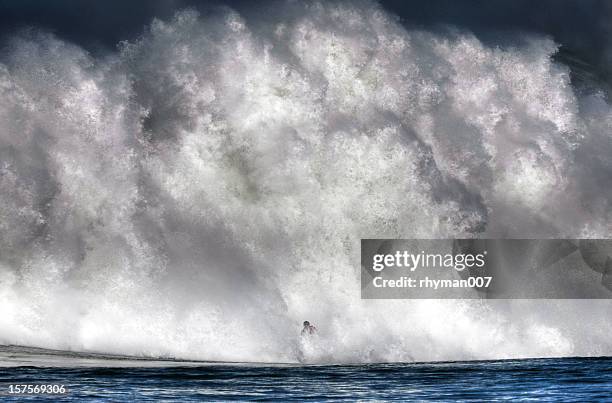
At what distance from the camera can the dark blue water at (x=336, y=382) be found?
924 inches

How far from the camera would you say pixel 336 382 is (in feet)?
82.8

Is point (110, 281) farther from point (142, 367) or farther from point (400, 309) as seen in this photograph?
point (400, 309)

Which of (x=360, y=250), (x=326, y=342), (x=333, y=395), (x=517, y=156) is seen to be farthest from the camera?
(x=517, y=156)

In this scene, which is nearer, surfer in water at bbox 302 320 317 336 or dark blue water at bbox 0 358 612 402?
dark blue water at bbox 0 358 612 402

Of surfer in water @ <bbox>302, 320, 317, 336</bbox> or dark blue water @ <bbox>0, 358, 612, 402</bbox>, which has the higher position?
surfer in water @ <bbox>302, 320, 317, 336</bbox>

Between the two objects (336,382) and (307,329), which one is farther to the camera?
(307,329)

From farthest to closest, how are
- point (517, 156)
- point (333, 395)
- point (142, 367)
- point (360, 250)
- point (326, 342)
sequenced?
1. point (517, 156)
2. point (360, 250)
3. point (326, 342)
4. point (142, 367)
5. point (333, 395)

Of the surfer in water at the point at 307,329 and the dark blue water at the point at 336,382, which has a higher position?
the surfer in water at the point at 307,329

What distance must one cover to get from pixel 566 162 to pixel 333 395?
1424 cm

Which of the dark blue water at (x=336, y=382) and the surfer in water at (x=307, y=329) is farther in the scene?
the surfer in water at (x=307, y=329)

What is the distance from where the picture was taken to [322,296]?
105ft

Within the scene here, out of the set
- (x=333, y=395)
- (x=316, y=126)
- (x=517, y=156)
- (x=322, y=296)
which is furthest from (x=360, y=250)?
(x=333, y=395)

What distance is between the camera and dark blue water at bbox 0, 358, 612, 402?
2347 centimetres

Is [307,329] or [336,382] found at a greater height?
[307,329]
